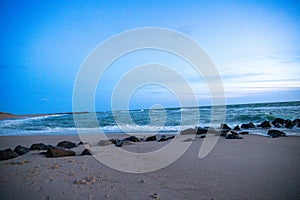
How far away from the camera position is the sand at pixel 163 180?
10.3 feet

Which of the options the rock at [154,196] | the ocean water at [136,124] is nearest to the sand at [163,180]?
the rock at [154,196]

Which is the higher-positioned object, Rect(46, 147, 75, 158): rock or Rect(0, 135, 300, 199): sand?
Rect(46, 147, 75, 158): rock

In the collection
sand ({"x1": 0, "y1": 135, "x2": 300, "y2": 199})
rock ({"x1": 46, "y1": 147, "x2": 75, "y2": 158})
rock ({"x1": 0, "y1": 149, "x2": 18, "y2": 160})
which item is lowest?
sand ({"x1": 0, "y1": 135, "x2": 300, "y2": 199})

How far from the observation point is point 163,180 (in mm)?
3773

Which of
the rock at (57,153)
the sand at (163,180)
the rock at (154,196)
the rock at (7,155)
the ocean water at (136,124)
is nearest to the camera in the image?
the rock at (154,196)

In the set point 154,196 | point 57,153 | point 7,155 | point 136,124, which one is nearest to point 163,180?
point 154,196

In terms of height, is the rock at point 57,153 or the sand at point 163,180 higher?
the rock at point 57,153

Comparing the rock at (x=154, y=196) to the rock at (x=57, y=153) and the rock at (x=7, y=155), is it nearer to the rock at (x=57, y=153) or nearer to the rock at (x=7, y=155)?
the rock at (x=57, y=153)

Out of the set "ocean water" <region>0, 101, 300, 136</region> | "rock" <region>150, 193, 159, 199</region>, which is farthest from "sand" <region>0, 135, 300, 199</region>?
"ocean water" <region>0, 101, 300, 136</region>

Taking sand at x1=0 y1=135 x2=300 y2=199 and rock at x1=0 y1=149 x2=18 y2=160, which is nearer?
sand at x1=0 y1=135 x2=300 y2=199

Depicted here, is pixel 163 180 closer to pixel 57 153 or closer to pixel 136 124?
pixel 57 153

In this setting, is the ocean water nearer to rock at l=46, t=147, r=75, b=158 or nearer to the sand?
the sand

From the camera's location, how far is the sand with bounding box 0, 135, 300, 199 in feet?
10.3

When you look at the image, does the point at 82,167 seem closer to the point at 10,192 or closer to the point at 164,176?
the point at 10,192
